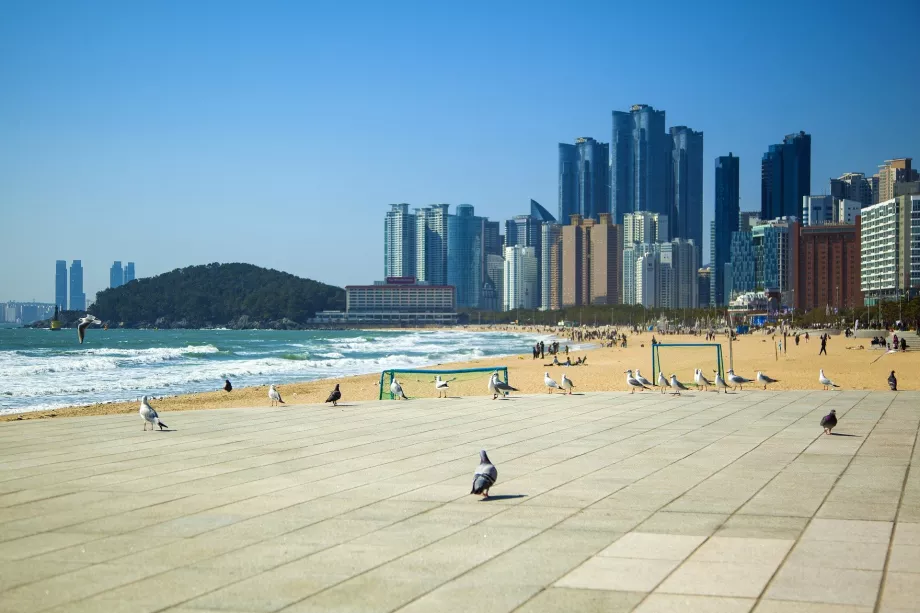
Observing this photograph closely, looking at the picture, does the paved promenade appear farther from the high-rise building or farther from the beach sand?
the high-rise building

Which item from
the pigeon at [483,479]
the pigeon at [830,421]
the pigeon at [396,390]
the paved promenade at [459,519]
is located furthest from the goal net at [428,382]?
the pigeon at [483,479]

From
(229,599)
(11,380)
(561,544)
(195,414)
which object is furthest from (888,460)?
(11,380)

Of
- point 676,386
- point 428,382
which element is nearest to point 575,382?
point 676,386

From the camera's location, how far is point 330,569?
23.2ft

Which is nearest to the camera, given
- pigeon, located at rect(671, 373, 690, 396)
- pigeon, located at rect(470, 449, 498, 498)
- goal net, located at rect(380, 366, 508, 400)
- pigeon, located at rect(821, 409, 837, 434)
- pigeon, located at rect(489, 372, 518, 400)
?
pigeon, located at rect(470, 449, 498, 498)

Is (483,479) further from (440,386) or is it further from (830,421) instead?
(440,386)

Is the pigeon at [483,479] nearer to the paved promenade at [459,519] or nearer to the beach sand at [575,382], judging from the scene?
the paved promenade at [459,519]

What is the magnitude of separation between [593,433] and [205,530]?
8789mm

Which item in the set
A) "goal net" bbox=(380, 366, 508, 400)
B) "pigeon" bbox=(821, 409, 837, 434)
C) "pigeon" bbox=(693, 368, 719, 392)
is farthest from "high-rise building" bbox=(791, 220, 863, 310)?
"pigeon" bbox=(821, 409, 837, 434)

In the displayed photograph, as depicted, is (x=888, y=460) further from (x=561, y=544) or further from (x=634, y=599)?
(x=634, y=599)

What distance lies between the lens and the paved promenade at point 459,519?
252 inches

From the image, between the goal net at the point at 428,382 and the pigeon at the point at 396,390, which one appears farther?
the goal net at the point at 428,382

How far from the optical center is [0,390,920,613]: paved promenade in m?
6.40

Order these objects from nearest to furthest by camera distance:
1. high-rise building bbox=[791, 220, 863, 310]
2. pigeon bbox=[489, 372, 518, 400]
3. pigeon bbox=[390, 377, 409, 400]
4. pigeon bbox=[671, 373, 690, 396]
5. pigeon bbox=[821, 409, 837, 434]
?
pigeon bbox=[821, 409, 837, 434]
pigeon bbox=[489, 372, 518, 400]
pigeon bbox=[390, 377, 409, 400]
pigeon bbox=[671, 373, 690, 396]
high-rise building bbox=[791, 220, 863, 310]
